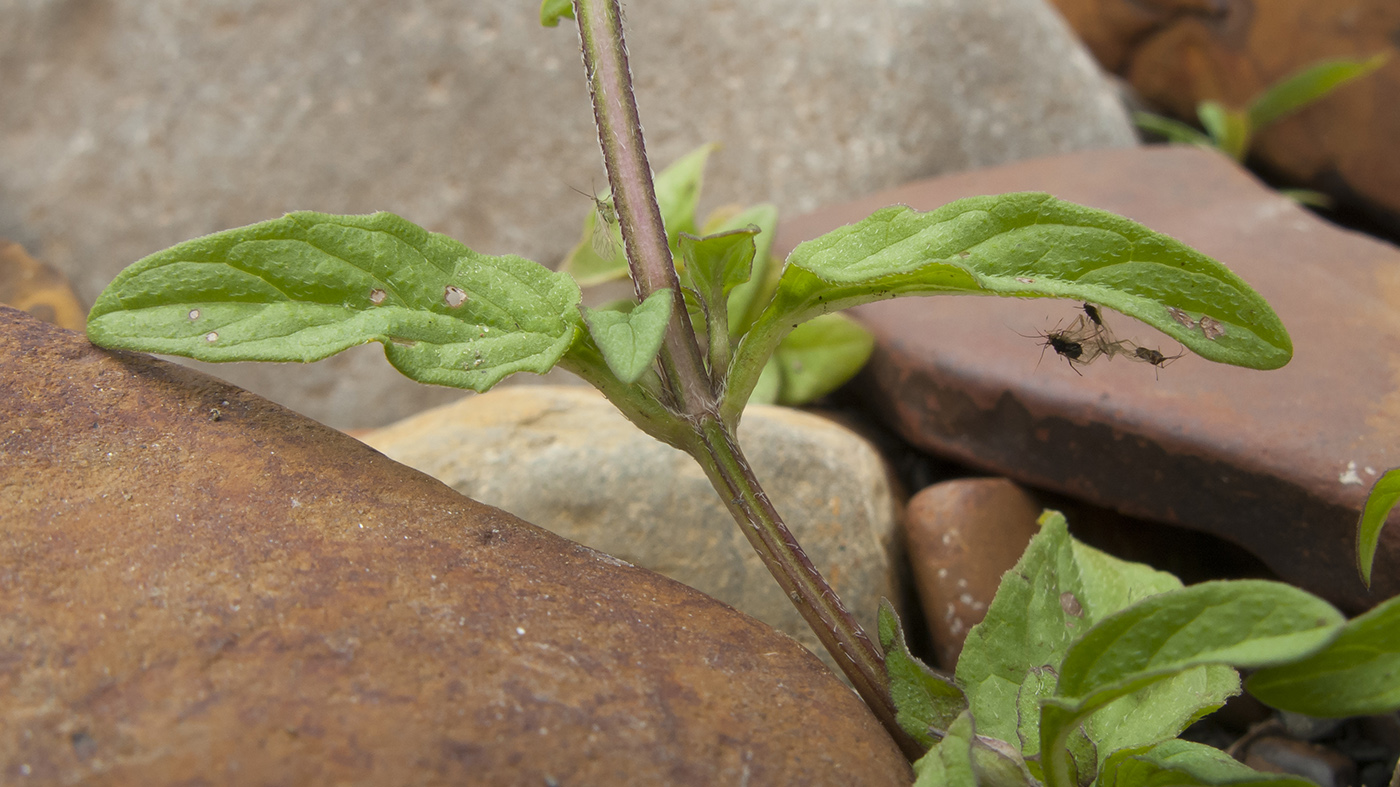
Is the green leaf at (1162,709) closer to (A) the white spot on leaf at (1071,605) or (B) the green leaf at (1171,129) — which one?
(A) the white spot on leaf at (1071,605)

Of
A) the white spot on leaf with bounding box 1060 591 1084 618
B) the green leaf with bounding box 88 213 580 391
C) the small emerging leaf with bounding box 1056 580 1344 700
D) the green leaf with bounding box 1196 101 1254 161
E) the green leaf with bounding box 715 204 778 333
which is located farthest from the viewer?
the green leaf with bounding box 1196 101 1254 161

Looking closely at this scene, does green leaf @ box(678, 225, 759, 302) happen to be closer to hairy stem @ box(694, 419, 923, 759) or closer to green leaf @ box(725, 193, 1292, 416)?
green leaf @ box(725, 193, 1292, 416)

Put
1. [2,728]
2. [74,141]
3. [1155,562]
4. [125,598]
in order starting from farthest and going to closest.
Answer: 1. [74,141]
2. [1155,562]
3. [125,598]
4. [2,728]

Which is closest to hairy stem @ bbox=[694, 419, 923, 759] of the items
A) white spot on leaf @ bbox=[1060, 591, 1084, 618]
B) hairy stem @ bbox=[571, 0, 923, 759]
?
hairy stem @ bbox=[571, 0, 923, 759]

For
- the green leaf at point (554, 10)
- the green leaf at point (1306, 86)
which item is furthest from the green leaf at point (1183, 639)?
the green leaf at point (1306, 86)

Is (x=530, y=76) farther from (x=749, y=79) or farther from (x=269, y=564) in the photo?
(x=269, y=564)

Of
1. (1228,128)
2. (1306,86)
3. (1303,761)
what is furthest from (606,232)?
(1306,86)

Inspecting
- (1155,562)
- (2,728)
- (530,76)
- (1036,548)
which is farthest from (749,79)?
(2,728)
